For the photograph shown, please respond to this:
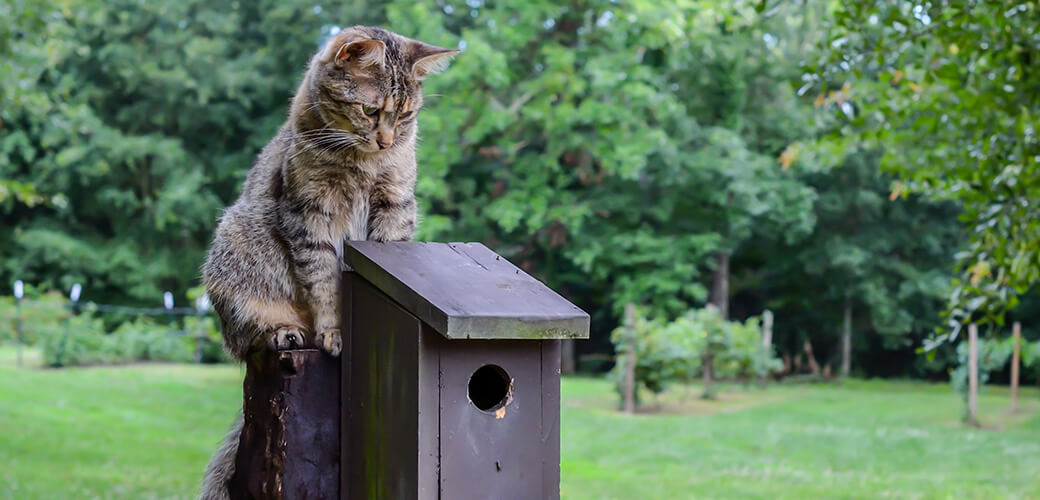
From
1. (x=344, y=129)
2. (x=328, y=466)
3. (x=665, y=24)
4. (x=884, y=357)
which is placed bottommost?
(x=884, y=357)

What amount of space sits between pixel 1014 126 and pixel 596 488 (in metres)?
4.70

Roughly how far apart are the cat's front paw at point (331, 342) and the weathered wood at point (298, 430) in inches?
0.9

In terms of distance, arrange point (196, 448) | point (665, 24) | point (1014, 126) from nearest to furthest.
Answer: point (1014, 126) → point (196, 448) → point (665, 24)

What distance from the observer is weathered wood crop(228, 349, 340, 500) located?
7.75 feet

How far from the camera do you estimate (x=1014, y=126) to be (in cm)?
428

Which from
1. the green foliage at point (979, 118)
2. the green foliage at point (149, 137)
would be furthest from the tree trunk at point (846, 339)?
the green foliage at point (979, 118)

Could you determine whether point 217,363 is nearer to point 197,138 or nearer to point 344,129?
point 197,138

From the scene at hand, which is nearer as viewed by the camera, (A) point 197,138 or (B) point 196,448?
(B) point 196,448

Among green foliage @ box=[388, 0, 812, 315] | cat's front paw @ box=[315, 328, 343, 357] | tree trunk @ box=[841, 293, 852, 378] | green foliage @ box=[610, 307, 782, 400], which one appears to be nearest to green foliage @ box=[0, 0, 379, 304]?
green foliage @ box=[388, 0, 812, 315]

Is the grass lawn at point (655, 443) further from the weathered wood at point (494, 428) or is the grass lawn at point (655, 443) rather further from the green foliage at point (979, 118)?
the weathered wood at point (494, 428)

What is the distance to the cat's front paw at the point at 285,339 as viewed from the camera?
2.50 m

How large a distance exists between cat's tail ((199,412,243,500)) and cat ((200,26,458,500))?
0.04 feet

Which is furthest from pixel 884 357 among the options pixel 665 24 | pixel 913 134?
pixel 913 134

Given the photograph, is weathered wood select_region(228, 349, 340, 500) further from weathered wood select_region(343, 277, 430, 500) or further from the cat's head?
the cat's head
